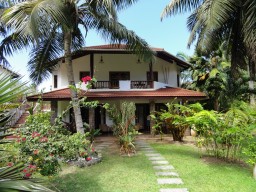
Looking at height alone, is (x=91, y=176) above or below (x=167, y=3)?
below

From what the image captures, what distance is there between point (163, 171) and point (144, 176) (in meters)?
0.77

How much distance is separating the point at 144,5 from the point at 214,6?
3171 mm

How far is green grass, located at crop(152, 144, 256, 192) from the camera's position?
6.32 m

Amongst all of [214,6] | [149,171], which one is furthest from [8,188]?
[214,6]

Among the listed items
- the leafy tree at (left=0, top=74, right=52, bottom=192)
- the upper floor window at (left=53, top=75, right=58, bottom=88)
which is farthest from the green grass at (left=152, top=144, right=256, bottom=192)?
the upper floor window at (left=53, top=75, right=58, bottom=88)

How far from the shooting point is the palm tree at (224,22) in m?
10.3

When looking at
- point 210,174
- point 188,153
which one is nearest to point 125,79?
point 188,153

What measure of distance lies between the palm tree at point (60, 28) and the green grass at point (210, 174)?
4100mm

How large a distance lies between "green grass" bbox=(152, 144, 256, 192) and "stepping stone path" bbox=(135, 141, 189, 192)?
0.18 metres

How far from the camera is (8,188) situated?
1876 mm

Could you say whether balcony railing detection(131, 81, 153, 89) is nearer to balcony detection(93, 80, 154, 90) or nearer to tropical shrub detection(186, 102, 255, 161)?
balcony detection(93, 80, 154, 90)

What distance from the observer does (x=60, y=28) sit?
11219mm

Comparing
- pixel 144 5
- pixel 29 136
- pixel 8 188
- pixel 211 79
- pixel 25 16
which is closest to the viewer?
pixel 8 188

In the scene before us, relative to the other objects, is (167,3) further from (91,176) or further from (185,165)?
(91,176)
